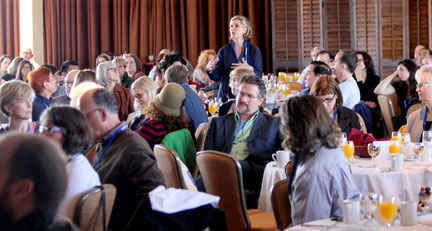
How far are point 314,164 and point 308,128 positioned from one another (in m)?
0.17

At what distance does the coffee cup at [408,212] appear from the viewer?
2.84 m

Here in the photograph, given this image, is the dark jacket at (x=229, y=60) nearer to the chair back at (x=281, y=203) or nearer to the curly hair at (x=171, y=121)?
the curly hair at (x=171, y=121)

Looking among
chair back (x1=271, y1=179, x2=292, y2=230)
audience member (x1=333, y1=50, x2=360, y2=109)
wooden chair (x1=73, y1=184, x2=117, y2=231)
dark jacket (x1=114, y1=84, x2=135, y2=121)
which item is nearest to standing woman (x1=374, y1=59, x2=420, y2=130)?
audience member (x1=333, y1=50, x2=360, y2=109)

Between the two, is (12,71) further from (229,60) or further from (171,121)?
(171,121)

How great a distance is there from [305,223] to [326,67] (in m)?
4.13

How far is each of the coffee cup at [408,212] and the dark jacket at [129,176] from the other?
1069 mm

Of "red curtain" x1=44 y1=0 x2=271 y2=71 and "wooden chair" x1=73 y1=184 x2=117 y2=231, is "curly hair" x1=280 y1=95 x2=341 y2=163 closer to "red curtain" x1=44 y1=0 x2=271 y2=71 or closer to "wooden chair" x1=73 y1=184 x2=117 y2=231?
"wooden chair" x1=73 y1=184 x2=117 y2=231

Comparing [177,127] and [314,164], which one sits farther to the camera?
[177,127]

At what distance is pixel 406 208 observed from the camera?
9.36 ft

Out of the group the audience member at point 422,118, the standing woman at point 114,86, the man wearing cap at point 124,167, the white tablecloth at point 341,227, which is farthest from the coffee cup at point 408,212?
the standing woman at point 114,86

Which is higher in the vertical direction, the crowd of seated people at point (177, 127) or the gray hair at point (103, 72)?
the gray hair at point (103, 72)

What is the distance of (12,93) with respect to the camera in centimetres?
498

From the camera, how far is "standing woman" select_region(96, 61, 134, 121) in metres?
7.05

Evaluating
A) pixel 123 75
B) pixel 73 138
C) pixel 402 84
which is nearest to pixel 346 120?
pixel 73 138
